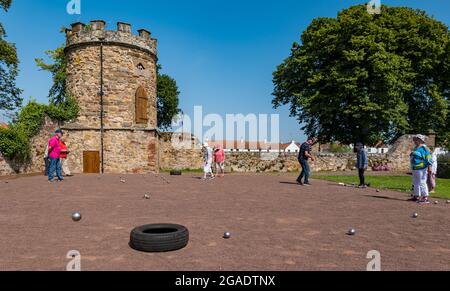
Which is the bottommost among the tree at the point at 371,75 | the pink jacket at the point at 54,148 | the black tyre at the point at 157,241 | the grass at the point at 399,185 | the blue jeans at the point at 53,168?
the grass at the point at 399,185

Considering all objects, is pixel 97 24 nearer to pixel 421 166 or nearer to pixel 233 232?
pixel 233 232

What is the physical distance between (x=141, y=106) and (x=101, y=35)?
6248 mm

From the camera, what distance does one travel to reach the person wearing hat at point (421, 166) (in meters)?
8.35

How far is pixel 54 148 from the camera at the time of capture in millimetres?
13445

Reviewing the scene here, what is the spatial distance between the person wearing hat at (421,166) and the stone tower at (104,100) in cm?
1928

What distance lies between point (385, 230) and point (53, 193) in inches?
400

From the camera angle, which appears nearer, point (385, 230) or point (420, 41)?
point (385, 230)

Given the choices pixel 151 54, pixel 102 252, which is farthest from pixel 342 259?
pixel 151 54

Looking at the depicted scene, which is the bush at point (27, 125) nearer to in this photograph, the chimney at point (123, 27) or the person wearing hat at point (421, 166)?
the chimney at point (123, 27)

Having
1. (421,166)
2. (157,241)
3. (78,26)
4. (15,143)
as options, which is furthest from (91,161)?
(421,166)

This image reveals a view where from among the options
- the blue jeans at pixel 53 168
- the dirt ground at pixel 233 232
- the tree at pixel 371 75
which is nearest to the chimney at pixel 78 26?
the blue jeans at pixel 53 168

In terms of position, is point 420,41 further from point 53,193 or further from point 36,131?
point 36,131

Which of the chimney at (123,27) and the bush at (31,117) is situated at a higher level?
the chimney at (123,27)

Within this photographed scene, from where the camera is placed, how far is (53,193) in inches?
384
